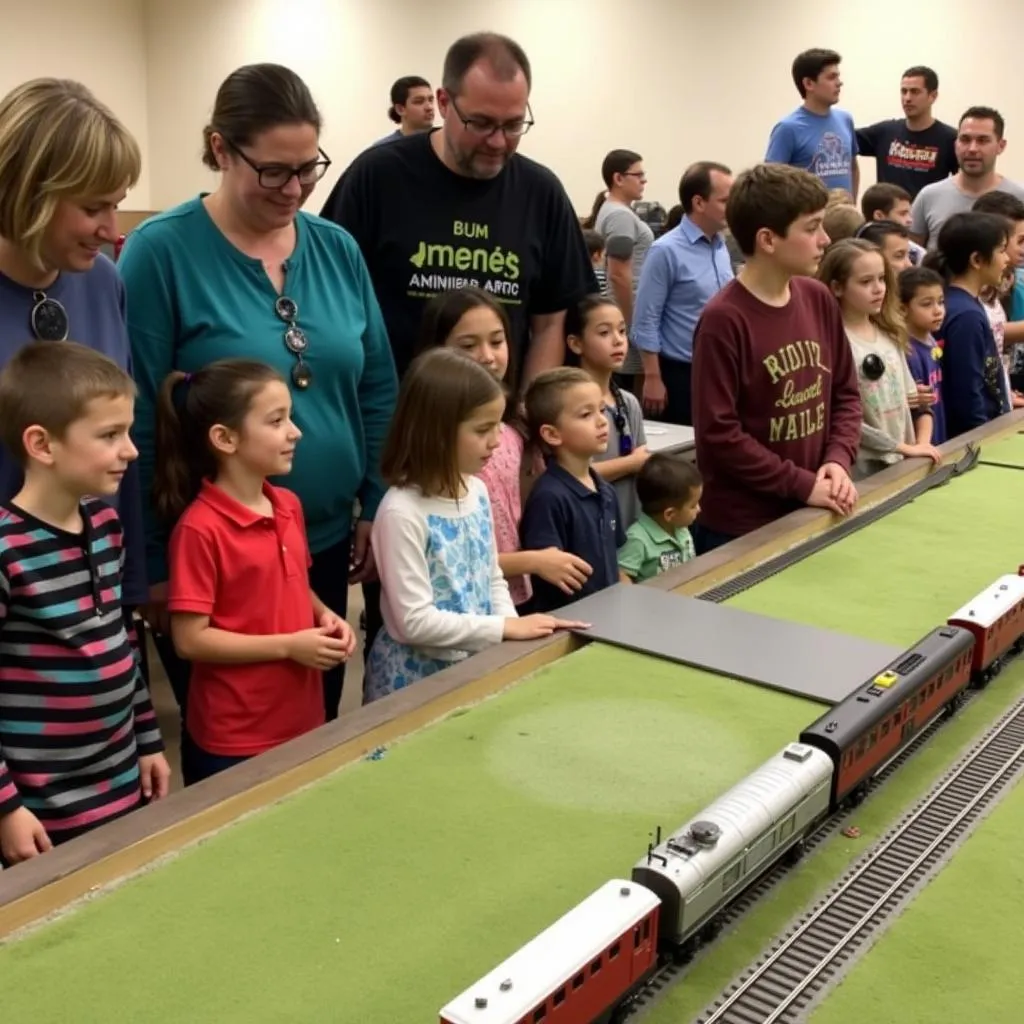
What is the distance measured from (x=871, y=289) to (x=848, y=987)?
3085mm

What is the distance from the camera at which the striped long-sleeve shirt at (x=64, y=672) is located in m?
1.99

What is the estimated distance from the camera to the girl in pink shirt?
2.86 m

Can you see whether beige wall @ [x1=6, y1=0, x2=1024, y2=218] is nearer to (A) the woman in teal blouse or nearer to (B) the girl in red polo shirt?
(A) the woman in teal blouse

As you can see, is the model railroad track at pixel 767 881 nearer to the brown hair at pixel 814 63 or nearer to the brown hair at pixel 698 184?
the brown hair at pixel 698 184

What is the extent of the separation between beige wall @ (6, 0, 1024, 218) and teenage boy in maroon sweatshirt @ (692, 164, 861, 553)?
302 inches

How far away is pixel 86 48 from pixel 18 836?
1277 cm

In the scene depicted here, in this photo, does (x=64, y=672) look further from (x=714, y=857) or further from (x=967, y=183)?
(x=967, y=183)

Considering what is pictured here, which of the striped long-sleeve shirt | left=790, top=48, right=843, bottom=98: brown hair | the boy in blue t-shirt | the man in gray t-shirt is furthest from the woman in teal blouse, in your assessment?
left=790, top=48, right=843, bottom=98: brown hair

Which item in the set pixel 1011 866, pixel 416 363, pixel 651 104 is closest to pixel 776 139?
pixel 651 104

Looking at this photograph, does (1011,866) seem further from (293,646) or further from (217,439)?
(217,439)

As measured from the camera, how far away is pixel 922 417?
14.4ft

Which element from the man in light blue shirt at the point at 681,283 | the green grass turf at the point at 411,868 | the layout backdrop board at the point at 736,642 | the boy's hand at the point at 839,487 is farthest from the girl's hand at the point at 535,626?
the man in light blue shirt at the point at 681,283

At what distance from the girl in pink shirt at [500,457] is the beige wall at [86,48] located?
9761 millimetres

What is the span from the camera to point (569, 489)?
3.10 meters
